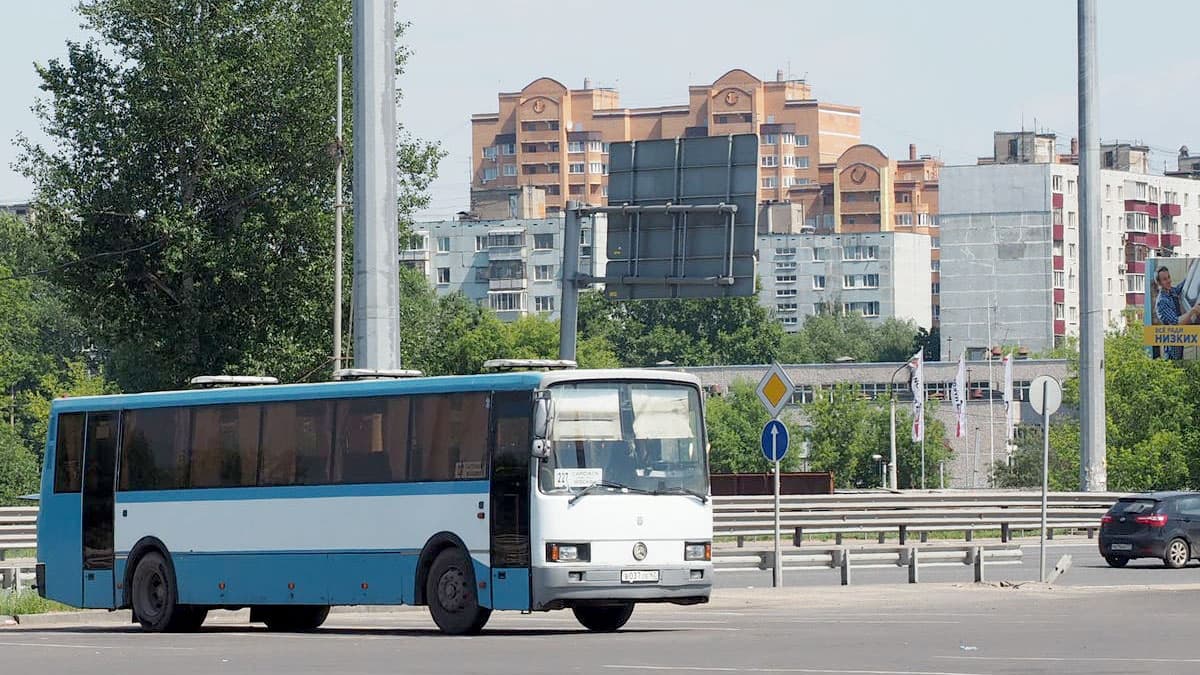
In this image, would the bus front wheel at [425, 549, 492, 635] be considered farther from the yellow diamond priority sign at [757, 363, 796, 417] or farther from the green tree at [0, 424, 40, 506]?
the green tree at [0, 424, 40, 506]

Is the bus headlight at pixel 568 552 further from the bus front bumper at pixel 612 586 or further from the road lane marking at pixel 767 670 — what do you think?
the road lane marking at pixel 767 670

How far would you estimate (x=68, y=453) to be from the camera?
84.1ft

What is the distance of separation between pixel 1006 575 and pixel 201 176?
86.1ft

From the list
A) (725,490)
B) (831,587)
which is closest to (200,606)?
(831,587)

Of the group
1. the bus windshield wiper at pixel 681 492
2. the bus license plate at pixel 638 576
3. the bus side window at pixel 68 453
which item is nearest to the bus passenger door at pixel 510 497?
the bus license plate at pixel 638 576

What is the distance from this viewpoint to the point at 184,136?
5366 centimetres

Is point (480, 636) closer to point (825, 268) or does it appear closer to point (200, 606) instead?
point (200, 606)

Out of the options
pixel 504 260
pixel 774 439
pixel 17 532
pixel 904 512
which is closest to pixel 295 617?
pixel 774 439

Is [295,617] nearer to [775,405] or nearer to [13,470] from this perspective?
[775,405]

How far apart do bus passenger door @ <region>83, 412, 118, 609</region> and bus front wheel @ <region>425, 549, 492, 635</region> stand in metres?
4.76

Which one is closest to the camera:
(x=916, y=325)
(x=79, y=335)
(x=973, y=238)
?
(x=79, y=335)

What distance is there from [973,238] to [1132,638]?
155 meters

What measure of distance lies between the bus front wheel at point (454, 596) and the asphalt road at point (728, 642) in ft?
1.09

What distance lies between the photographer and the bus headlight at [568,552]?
20656mm
